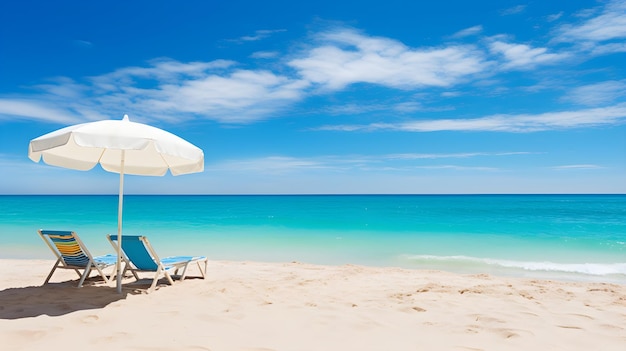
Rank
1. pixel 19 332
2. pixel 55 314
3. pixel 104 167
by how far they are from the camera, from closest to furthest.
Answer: pixel 19 332, pixel 55 314, pixel 104 167

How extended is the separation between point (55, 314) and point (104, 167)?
2.86m

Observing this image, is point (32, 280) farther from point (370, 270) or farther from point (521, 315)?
point (521, 315)

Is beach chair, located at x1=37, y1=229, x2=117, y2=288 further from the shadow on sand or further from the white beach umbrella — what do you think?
the white beach umbrella

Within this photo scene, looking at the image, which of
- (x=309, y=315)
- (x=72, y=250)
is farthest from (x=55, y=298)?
(x=309, y=315)

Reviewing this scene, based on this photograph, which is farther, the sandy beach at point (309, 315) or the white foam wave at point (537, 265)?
the white foam wave at point (537, 265)

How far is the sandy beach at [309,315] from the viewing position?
3.23 meters

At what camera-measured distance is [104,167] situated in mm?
6293

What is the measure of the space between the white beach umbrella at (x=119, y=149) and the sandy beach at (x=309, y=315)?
96 centimetres

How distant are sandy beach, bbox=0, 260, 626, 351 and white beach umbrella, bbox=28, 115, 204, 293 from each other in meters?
0.96

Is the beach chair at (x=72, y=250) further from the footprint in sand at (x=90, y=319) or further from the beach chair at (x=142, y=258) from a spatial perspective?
the footprint in sand at (x=90, y=319)

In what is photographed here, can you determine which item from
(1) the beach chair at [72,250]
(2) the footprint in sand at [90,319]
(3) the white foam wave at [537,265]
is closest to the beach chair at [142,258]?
(1) the beach chair at [72,250]

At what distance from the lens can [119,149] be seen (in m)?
4.54

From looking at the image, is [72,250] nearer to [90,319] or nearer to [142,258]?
[142,258]

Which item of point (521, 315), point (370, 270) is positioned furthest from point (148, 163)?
point (521, 315)
